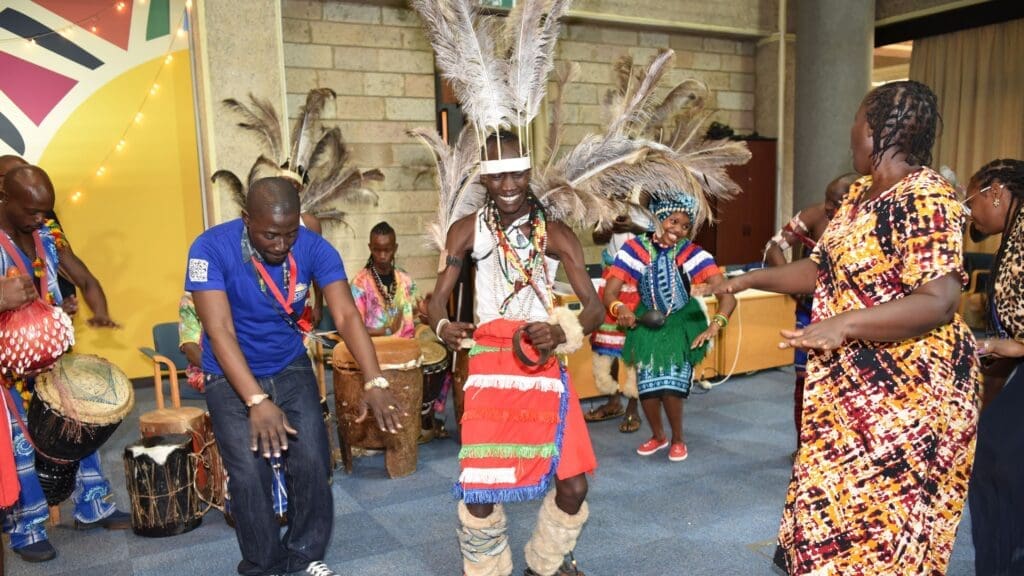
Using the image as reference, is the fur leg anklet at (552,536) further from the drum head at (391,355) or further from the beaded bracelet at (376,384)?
the drum head at (391,355)

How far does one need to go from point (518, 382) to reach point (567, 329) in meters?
0.27

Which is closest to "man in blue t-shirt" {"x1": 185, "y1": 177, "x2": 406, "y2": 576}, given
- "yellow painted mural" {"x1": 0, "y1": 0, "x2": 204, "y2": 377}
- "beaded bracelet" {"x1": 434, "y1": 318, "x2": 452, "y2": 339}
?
"beaded bracelet" {"x1": 434, "y1": 318, "x2": 452, "y2": 339}

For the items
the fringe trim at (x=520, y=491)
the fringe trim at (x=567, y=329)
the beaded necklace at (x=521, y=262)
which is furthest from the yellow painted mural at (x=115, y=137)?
the fringe trim at (x=567, y=329)

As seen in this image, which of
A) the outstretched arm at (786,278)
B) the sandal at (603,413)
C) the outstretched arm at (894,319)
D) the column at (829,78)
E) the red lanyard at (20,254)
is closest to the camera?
the outstretched arm at (894,319)

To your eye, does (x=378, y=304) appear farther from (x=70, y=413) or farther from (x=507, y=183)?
(x=507, y=183)

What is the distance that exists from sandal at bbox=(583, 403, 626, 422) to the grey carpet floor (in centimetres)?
47

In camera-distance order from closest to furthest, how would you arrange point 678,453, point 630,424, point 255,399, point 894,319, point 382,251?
point 894,319 < point 255,399 < point 678,453 < point 382,251 < point 630,424

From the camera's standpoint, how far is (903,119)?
6.73 ft

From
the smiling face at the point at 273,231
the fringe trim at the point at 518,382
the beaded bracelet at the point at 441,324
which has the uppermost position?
the smiling face at the point at 273,231

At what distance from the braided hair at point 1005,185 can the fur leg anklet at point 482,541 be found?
188 centimetres

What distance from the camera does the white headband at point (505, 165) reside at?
2867 millimetres

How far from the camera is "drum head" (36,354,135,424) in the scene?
352 centimetres

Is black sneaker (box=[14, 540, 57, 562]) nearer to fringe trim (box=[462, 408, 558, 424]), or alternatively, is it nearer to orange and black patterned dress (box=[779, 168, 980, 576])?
fringe trim (box=[462, 408, 558, 424])

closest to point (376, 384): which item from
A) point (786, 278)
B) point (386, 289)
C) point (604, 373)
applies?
point (786, 278)
